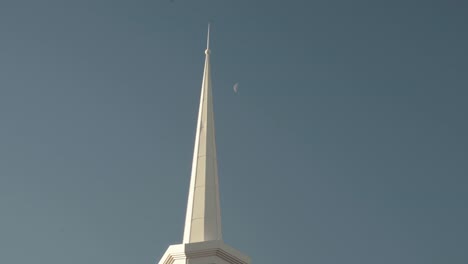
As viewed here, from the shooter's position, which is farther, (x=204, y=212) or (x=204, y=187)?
(x=204, y=187)

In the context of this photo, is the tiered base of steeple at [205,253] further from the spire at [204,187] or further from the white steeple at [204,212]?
the spire at [204,187]

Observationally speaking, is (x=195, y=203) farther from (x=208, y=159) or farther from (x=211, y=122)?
(x=211, y=122)

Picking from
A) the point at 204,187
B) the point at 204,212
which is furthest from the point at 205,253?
the point at 204,187

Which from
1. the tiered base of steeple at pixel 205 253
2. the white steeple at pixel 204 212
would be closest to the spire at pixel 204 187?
the white steeple at pixel 204 212

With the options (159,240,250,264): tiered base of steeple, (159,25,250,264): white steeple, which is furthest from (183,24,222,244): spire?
(159,240,250,264): tiered base of steeple

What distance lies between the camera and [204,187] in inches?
1544

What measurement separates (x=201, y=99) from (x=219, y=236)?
8.27 metres

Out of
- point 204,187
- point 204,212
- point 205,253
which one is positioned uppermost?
point 204,187

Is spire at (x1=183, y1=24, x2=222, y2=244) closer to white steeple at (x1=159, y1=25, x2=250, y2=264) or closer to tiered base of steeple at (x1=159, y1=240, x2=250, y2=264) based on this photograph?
white steeple at (x1=159, y1=25, x2=250, y2=264)

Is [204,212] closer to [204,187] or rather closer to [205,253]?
[204,187]

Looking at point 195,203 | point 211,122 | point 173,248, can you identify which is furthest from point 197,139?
point 173,248

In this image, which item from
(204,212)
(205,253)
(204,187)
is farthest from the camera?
(204,187)

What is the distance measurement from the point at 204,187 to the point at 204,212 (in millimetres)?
1426

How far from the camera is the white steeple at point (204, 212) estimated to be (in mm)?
35969
